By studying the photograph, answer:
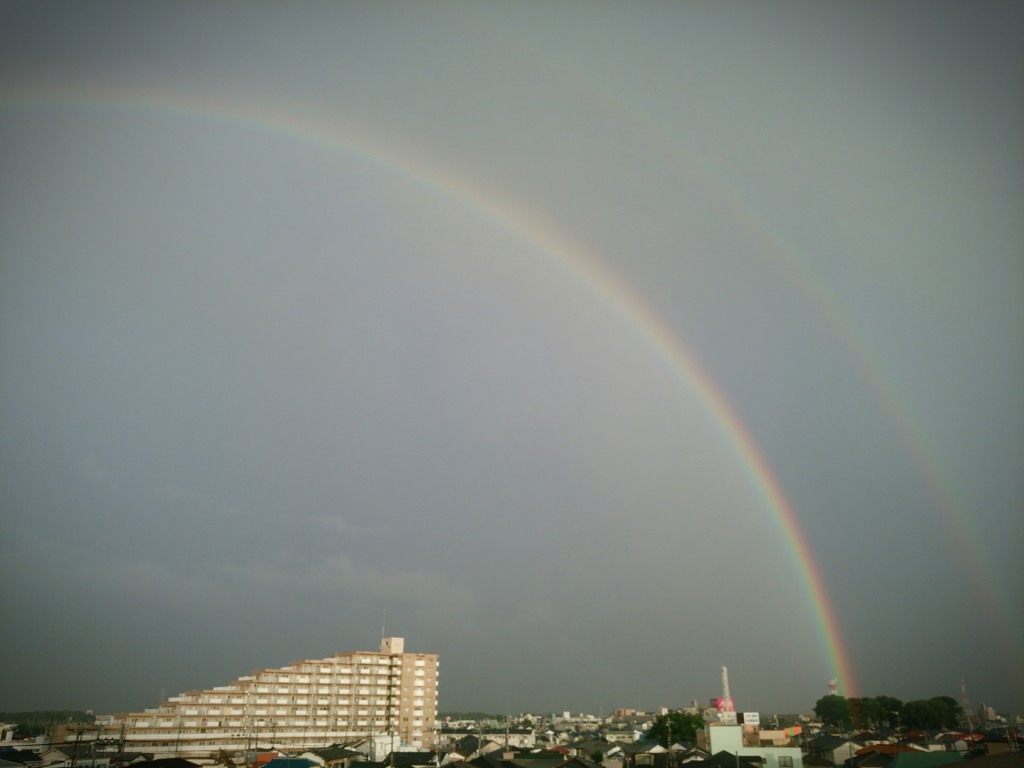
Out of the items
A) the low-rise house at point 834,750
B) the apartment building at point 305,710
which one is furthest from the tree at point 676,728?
the apartment building at point 305,710

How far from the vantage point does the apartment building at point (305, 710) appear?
199 ft

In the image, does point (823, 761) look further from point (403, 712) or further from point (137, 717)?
point (137, 717)

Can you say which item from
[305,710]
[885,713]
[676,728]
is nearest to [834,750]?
[676,728]

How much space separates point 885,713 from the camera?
250 ft

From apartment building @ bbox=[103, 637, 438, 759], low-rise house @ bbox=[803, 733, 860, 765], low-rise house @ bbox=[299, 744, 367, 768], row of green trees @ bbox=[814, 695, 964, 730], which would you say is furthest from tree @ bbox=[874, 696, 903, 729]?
low-rise house @ bbox=[299, 744, 367, 768]

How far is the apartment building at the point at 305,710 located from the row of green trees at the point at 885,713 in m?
45.7

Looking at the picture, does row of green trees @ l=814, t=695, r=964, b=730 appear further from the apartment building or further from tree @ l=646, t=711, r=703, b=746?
the apartment building

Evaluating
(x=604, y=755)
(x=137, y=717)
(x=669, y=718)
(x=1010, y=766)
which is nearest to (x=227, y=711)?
(x=137, y=717)

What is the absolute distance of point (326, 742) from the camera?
234 feet

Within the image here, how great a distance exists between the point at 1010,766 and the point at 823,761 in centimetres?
2378

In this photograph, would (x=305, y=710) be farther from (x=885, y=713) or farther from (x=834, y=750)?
(x=885, y=713)

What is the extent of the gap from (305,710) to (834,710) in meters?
59.6

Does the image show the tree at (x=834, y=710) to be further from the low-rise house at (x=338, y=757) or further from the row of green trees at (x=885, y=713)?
the low-rise house at (x=338, y=757)

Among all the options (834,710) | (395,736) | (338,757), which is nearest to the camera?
(338,757)
